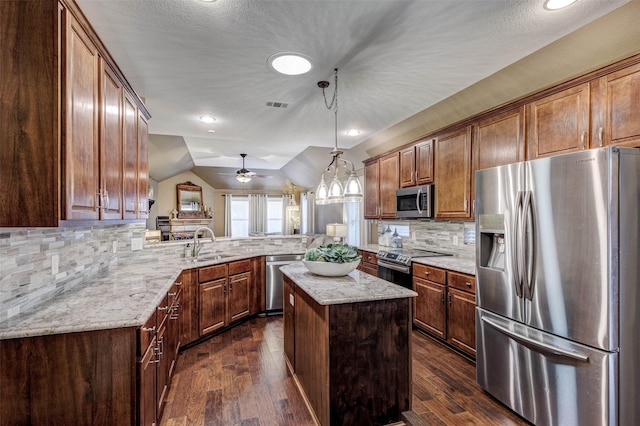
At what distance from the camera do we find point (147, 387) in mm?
1663

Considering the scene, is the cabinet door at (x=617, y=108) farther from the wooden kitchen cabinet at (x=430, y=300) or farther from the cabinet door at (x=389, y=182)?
the cabinet door at (x=389, y=182)

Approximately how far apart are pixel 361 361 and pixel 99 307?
1528 mm

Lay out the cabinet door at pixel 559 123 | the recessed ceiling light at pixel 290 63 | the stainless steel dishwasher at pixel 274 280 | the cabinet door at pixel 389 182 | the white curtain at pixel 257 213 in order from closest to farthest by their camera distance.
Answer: the cabinet door at pixel 559 123 → the recessed ceiling light at pixel 290 63 → the stainless steel dishwasher at pixel 274 280 → the cabinet door at pixel 389 182 → the white curtain at pixel 257 213

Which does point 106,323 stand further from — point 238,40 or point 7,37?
point 238,40

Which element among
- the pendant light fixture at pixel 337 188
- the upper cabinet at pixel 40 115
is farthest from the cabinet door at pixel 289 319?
the upper cabinet at pixel 40 115

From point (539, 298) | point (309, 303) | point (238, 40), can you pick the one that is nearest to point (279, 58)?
point (238, 40)

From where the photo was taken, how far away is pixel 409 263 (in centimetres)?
354

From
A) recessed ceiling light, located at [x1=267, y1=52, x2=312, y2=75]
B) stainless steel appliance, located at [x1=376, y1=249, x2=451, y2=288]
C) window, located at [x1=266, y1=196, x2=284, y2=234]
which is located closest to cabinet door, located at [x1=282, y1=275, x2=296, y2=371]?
stainless steel appliance, located at [x1=376, y1=249, x2=451, y2=288]

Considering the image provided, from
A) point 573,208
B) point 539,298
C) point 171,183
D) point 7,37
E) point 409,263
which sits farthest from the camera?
point 171,183

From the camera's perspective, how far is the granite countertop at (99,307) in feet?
4.68

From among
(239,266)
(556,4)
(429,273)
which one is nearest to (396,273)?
(429,273)

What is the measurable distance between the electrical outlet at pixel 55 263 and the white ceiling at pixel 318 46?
146 cm

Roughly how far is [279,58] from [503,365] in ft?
9.08

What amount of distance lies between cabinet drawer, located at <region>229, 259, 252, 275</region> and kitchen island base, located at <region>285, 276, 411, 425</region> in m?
1.86
